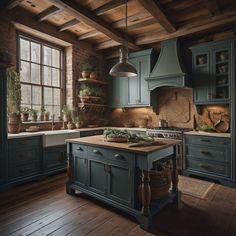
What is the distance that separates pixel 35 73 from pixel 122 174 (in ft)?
11.0

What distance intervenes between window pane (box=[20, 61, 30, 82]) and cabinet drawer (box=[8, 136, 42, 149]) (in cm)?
145

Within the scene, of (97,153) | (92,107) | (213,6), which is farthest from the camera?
(92,107)

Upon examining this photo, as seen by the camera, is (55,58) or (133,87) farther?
(133,87)

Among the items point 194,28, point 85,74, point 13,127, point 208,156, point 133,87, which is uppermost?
point 194,28

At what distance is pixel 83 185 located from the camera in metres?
2.88

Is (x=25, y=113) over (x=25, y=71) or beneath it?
beneath

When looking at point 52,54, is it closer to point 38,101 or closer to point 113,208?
point 38,101

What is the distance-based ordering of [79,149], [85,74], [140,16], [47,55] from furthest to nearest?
[85,74] → [47,55] → [140,16] → [79,149]

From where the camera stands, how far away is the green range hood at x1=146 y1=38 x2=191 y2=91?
4.14m

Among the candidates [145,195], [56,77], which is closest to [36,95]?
[56,77]

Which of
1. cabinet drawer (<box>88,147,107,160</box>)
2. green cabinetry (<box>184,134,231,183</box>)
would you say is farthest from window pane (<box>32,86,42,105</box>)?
green cabinetry (<box>184,134,231,183</box>)

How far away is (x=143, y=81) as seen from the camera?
499 cm

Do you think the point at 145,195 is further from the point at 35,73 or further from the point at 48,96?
the point at 35,73

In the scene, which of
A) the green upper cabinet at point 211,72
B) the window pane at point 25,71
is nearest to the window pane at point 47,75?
the window pane at point 25,71
